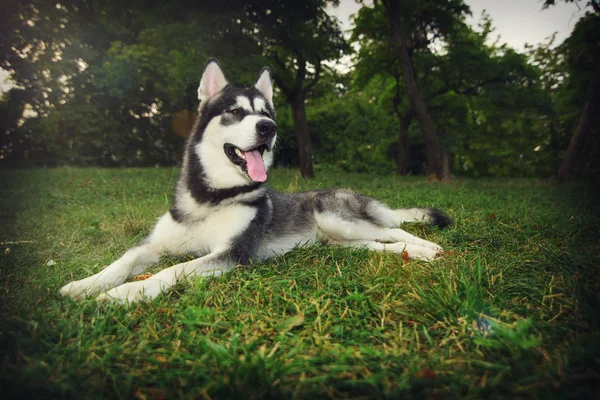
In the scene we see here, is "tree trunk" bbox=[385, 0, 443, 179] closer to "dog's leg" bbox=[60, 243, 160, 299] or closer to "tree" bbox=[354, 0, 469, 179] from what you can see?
"tree" bbox=[354, 0, 469, 179]

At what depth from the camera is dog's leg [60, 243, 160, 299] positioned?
2295mm

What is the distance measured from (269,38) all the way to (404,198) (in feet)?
30.4

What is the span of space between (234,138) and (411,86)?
1189 centimetres

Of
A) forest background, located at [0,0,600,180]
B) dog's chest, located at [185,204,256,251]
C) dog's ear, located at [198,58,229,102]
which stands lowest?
dog's chest, located at [185,204,256,251]

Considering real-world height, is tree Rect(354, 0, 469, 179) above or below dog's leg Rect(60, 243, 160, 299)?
above

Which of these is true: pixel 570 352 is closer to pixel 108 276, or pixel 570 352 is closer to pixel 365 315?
pixel 365 315

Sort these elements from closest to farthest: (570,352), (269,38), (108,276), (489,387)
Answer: (489,387), (570,352), (108,276), (269,38)

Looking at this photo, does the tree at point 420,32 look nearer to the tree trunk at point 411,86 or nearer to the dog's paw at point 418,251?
the tree trunk at point 411,86

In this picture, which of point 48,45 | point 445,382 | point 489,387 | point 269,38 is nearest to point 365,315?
point 445,382

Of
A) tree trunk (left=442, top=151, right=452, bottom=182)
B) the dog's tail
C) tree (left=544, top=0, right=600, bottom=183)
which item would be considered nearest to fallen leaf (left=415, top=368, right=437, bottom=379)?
the dog's tail

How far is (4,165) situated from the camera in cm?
2252

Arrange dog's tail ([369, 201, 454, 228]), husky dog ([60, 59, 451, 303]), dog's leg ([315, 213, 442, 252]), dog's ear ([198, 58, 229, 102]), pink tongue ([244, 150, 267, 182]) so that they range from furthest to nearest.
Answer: dog's tail ([369, 201, 454, 228]) → dog's leg ([315, 213, 442, 252]) → dog's ear ([198, 58, 229, 102]) → pink tongue ([244, 150, 267, 182]) → husky dog ([60, 59, 451, 303])

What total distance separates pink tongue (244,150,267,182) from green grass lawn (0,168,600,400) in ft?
2.90

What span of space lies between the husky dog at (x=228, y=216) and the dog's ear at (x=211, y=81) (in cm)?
1
